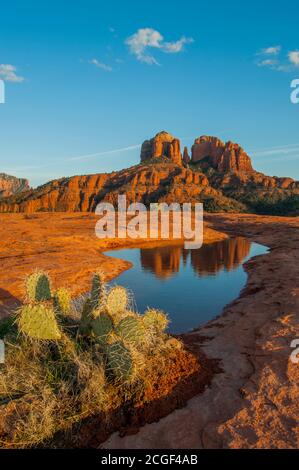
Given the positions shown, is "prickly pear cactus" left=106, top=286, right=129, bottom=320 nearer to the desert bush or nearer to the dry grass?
the desert bush

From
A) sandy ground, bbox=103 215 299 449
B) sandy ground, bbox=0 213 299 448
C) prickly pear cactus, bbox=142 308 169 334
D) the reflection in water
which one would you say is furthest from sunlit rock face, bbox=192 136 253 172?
prickly pear cactus, bbox=142 308 169 334

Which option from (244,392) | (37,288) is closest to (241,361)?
(244,392)

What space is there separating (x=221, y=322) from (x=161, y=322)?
3.89 metres

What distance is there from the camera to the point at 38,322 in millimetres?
6246

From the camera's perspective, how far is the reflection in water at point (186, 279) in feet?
44.8

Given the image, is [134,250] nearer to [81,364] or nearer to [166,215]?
[166,215]

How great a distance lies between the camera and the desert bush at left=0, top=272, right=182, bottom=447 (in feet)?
17.7

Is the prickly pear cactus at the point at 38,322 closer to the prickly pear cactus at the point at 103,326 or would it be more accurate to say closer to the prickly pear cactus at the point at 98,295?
the prickly pear cactus at the point at 103,326

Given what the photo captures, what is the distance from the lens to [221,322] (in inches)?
444

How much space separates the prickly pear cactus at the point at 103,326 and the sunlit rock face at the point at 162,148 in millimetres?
126311

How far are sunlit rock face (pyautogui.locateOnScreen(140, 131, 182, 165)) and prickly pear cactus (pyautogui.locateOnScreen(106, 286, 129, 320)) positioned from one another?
126m

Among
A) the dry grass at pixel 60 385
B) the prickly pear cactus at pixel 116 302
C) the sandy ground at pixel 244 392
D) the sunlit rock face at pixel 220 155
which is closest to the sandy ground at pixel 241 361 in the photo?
the sandy ground at pixel 244 392

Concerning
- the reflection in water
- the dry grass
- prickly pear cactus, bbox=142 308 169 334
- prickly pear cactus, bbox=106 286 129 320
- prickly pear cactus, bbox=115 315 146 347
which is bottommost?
the reflection in water
